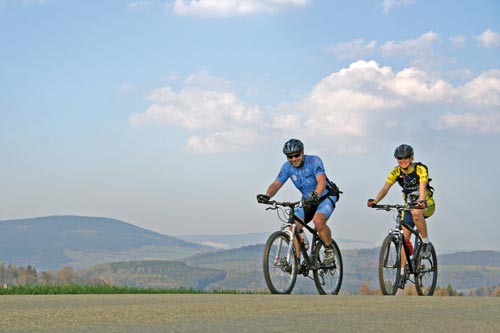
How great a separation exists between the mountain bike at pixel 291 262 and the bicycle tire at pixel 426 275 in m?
1.33

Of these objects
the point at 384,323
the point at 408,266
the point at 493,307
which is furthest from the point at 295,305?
the point at 408,266

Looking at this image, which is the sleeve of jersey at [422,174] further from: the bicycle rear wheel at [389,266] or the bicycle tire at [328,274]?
the bicycle tire at [328,274]

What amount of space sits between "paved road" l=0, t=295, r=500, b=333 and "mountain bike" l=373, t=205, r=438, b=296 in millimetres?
3035

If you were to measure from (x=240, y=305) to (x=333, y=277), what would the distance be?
4.98 meters

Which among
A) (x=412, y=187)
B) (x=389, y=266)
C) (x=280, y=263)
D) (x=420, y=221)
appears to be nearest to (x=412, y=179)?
(x=412, y=187)

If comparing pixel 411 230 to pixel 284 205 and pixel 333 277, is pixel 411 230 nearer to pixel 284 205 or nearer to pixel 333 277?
pixel 333 277

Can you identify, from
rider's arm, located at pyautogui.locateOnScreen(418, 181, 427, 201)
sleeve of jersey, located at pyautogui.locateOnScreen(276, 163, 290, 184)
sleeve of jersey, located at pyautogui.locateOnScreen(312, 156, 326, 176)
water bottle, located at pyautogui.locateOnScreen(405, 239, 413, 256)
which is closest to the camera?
sleeve of jersey, located at pyautogui.locateOnScreen(312, 156, 326, 176)

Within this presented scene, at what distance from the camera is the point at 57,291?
12633mm

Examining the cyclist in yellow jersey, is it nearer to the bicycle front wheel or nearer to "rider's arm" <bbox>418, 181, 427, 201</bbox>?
"rider's arm" <bbox>418, 181, 427, 201</bbox>

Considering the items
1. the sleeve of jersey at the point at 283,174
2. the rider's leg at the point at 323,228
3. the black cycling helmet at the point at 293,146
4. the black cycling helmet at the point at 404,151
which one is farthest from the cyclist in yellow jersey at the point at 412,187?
the black cycling helmet at the point at 293,146

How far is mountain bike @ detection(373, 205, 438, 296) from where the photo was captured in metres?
13.4

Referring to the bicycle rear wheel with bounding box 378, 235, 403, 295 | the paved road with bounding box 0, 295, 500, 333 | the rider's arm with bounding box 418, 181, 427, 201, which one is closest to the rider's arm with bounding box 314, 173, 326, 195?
the bicycle rear wheel with bounding box 378, 235, 403, 295

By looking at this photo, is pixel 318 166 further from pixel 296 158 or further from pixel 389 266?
pixel 389 266

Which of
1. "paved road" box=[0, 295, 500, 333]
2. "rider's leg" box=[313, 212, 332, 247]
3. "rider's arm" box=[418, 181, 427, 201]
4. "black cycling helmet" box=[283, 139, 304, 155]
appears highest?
"black cycling helmet" box=[283, 139, 304, 155]
